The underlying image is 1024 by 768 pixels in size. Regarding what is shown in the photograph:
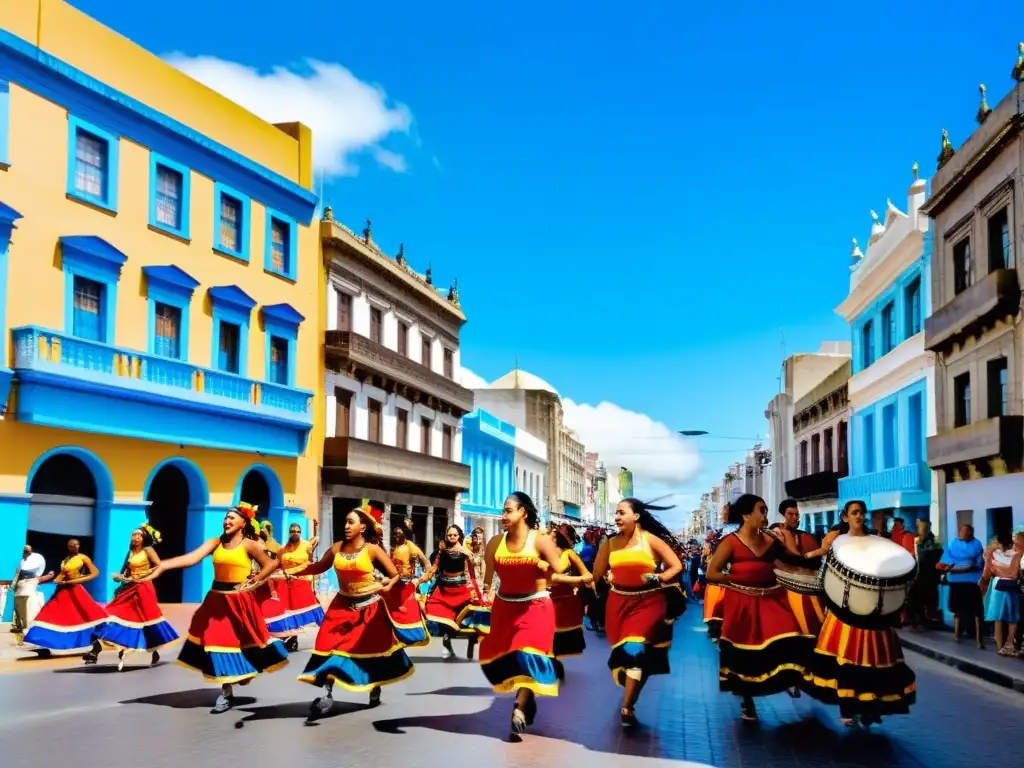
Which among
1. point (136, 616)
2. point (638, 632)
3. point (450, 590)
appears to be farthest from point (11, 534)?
point (638, 632)

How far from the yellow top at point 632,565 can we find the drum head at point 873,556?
4.67 ft

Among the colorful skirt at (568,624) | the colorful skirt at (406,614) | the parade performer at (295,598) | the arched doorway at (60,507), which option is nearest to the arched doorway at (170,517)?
the arched doorway at (60,507)

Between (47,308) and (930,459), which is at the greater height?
(47,308)

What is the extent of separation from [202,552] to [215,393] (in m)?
15.5

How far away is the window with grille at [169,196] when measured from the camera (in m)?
24.0

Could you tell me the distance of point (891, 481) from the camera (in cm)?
2998

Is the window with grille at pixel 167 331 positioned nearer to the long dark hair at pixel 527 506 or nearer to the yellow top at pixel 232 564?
the yellow top at pixel 232 564

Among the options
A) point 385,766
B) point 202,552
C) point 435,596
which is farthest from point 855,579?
point 435,596

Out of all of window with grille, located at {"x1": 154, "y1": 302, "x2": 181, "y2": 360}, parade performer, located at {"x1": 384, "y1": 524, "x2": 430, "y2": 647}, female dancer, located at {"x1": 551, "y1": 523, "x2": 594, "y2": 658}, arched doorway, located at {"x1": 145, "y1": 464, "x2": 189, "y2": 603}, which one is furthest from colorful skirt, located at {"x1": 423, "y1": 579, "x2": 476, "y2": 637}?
arched doorway, located at {"x1": 145, "y1": 464, "x2": 189, "y2": 603}

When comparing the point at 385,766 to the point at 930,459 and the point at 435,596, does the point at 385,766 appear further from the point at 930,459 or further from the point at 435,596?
the point at 930,459

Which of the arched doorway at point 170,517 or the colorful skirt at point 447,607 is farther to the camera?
the arched doorway at point 170,517

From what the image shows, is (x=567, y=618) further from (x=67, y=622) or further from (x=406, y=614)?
(x=67, y=622)

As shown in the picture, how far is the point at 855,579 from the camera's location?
28.9 feet

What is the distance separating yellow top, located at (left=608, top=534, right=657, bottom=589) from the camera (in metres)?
9.40
